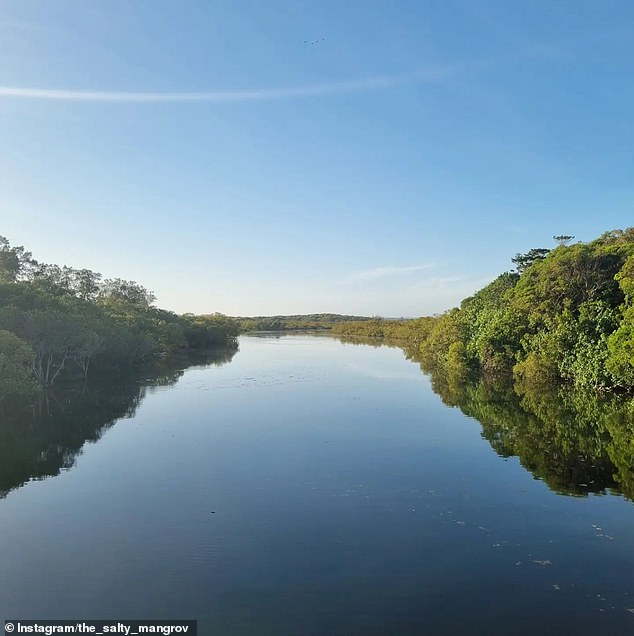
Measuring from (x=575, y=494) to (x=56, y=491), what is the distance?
56.6 ft

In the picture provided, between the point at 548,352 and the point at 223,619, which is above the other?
the point at 548,352

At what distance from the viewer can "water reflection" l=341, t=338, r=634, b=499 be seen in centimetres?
1908

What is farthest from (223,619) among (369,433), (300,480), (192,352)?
(192,352)

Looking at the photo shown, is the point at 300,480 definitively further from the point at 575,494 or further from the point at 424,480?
the point at 575,494

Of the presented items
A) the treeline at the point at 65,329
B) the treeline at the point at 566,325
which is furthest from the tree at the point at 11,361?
the treeline at the point at 566,325

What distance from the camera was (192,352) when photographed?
95.6m

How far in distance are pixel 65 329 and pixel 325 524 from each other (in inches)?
1379

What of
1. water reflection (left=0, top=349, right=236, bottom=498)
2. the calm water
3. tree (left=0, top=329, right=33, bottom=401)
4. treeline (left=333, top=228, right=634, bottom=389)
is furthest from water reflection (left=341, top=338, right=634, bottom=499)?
tree (left=0, top=329, right=33, bottom=401)

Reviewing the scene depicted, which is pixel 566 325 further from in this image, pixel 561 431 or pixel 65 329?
pixel 65 329

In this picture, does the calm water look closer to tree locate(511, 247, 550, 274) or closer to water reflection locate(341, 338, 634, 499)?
water reflection locate(341, 338, 634, 499)

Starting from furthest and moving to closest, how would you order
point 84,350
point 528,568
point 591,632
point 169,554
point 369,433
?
point 84,350 → point 369,433 → point 169,554 → point 528,568 → point 591,632

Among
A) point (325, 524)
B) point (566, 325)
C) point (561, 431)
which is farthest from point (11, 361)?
point (566, 325)

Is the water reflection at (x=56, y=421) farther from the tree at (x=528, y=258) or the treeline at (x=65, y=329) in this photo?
the tree at (x=528, y=258)

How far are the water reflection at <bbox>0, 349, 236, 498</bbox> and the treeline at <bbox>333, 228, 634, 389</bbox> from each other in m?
30.5
